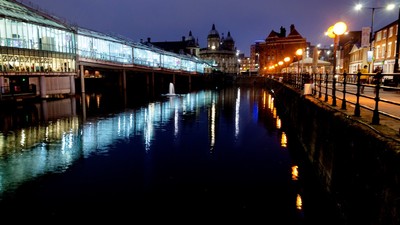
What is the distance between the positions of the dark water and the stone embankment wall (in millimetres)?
1164

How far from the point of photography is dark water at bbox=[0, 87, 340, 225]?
9438mm

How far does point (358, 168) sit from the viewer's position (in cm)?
715

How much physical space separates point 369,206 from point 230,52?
175 metres

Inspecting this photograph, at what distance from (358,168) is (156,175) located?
7685mm

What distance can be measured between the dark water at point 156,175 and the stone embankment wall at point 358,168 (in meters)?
1.16

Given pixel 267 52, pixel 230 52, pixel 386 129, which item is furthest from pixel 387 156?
pixel 230 52

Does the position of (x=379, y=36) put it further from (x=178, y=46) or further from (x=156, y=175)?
(x=178, y=46)

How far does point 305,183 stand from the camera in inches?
477

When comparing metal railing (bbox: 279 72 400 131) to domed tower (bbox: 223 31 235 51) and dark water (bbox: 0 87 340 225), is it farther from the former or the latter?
domed tower (bbox: 223 31 235 51)

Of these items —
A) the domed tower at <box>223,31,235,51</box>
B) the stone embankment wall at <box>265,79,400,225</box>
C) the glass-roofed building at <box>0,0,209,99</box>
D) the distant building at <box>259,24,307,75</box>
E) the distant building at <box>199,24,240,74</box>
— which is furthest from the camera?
the domed tower at <box>223,31,235,51</box>

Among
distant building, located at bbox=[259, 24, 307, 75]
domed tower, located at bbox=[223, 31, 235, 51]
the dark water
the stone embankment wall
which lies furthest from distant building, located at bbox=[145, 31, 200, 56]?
the stone embankment wall

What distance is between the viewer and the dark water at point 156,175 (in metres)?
9.44

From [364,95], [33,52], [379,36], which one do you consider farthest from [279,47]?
[364,95]

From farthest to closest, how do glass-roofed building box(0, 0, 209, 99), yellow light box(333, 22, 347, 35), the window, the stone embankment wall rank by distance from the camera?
the window → glass-roofed building box(0, 0, 209, 99) → yellow light box(333, 22, 347, 35) → the stone embankment wall
